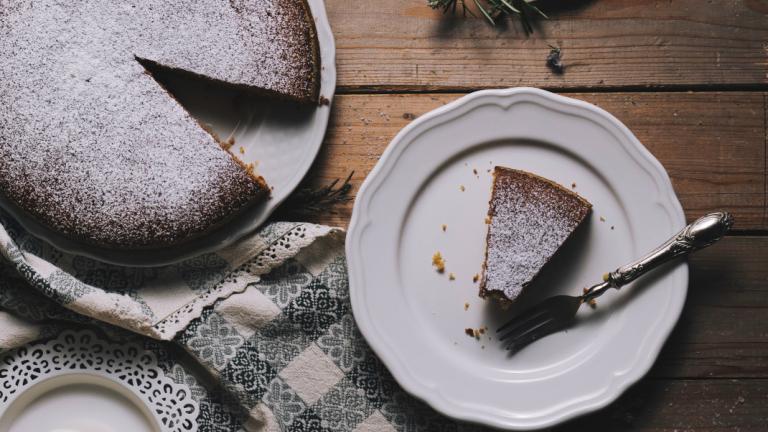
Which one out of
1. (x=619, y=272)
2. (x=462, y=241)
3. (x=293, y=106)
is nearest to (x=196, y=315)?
(x=293, y=106)

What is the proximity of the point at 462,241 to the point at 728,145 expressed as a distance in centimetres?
103

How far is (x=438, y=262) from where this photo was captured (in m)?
2.29

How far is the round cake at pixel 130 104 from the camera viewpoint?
2.18m

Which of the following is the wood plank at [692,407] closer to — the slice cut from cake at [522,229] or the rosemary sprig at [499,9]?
the slice cut from cake at [522,229]

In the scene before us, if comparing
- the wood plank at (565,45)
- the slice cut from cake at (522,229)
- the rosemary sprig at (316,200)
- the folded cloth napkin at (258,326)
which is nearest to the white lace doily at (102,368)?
the folded cloth napkin at (258,326)

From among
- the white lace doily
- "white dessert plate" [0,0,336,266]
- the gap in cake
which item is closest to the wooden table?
"white dessert plate" [0,0,336,266]

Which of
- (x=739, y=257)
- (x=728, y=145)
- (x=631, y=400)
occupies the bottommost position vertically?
(x=631, y=400)

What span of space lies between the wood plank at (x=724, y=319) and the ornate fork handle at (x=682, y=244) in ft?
→ 0.67

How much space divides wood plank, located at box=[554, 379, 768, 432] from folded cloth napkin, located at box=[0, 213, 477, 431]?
61 centimetres

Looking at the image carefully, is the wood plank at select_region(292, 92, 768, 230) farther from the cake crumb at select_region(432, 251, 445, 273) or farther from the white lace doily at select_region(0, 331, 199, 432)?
the white lace doily at select_region(0, 331, 199, 432)

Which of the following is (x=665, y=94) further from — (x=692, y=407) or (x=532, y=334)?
(x=692, y=407)

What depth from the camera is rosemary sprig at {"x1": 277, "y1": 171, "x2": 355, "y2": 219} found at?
2.28 m

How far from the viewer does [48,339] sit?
2252mm

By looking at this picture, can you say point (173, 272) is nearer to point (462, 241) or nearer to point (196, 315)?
point (196, 315)
